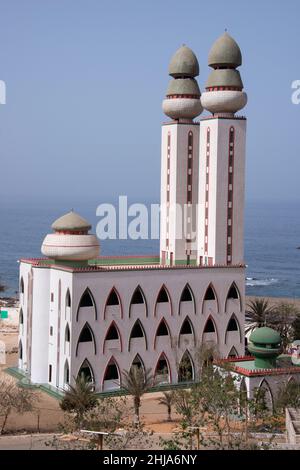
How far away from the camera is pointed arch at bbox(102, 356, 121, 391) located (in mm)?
44562

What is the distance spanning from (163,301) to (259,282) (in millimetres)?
78425

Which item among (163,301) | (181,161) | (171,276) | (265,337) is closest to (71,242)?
(171,276)

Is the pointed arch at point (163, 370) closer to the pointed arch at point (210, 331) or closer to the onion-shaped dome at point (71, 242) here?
the pointed arch at point (210, 331)

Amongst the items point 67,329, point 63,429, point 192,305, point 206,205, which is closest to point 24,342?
point 67,329

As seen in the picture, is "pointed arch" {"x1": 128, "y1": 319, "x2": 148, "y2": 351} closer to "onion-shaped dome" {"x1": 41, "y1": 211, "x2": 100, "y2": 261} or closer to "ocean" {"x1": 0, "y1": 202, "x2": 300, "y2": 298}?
"onion-shaped dome" {"x1": 41, "y1": 211, "x2": 100, "y2": 261}

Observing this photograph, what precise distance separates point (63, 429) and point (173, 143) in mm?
25738

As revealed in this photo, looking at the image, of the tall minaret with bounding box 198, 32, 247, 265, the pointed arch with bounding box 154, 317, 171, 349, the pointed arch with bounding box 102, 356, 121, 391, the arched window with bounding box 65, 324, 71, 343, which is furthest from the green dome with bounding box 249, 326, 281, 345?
the arched window with bounding box 65, 324, 71, 343

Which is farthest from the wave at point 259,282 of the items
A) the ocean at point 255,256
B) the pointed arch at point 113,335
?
the pointed arch at point 113,335

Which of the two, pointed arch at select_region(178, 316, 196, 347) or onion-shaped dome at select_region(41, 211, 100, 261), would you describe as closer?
onion-shaped dome at select_region(41, 211, 100, 261)

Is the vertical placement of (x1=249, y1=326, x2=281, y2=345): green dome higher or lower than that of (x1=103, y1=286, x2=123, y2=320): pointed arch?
lower

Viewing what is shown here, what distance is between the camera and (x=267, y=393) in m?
39.8

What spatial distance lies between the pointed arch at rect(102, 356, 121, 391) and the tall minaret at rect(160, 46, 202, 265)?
30.7 ft

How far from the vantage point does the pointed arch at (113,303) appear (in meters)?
44.4
